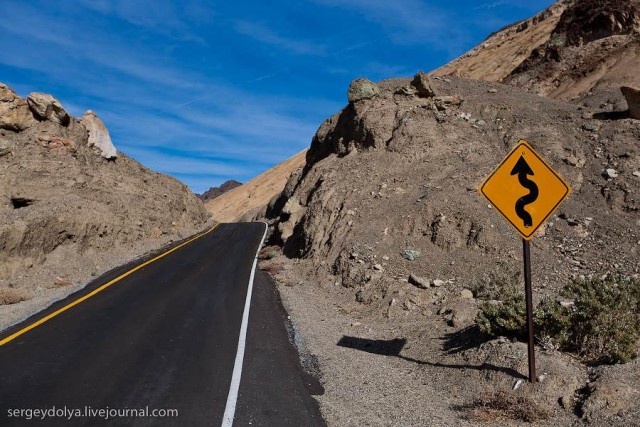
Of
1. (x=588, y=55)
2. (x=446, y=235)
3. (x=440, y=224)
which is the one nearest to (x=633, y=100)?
(x=440, y=224)

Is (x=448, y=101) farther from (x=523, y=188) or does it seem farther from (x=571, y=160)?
(x=523, y=188)

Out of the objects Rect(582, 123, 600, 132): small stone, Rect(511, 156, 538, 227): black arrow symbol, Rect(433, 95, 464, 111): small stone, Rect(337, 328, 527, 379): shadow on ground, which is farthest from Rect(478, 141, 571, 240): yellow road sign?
Rect(433, 95, 464, 111): small stone

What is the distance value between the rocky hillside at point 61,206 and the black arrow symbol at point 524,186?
35.8 ft

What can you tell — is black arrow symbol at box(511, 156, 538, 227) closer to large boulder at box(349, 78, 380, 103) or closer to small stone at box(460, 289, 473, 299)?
small stone at box(460, 289, 473, 299)

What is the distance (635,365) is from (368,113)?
65.8ft

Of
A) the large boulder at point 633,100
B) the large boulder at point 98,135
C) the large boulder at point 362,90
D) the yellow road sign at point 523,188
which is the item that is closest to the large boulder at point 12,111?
the large boulder at point 98,135

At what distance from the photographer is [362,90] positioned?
87.6 feet

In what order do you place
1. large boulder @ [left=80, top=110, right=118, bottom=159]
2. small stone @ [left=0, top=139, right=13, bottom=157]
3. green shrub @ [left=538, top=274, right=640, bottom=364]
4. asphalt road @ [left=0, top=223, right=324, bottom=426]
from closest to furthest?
asphalt road @ [left=0, top=223, right=324, bottom=426] → green shrub @ [left=538, top=274, right=640, bottom=364] → small stone @ [left=0, top=139, right=13, bottom=157] → large boulder @ [left=80, top=110, right=118, bottom=159]

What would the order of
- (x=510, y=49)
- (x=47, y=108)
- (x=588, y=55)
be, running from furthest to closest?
(x=510, y=49), (x=588, y=55), (x=47, y=108)

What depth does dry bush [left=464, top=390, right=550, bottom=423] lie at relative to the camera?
5.57m

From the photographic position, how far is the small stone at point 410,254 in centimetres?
1434

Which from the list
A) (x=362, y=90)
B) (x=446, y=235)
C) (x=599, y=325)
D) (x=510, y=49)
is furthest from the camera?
(x=510, y=49)

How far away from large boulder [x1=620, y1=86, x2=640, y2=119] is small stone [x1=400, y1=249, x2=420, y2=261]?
12284 millimetres

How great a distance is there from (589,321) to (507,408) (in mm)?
2352
